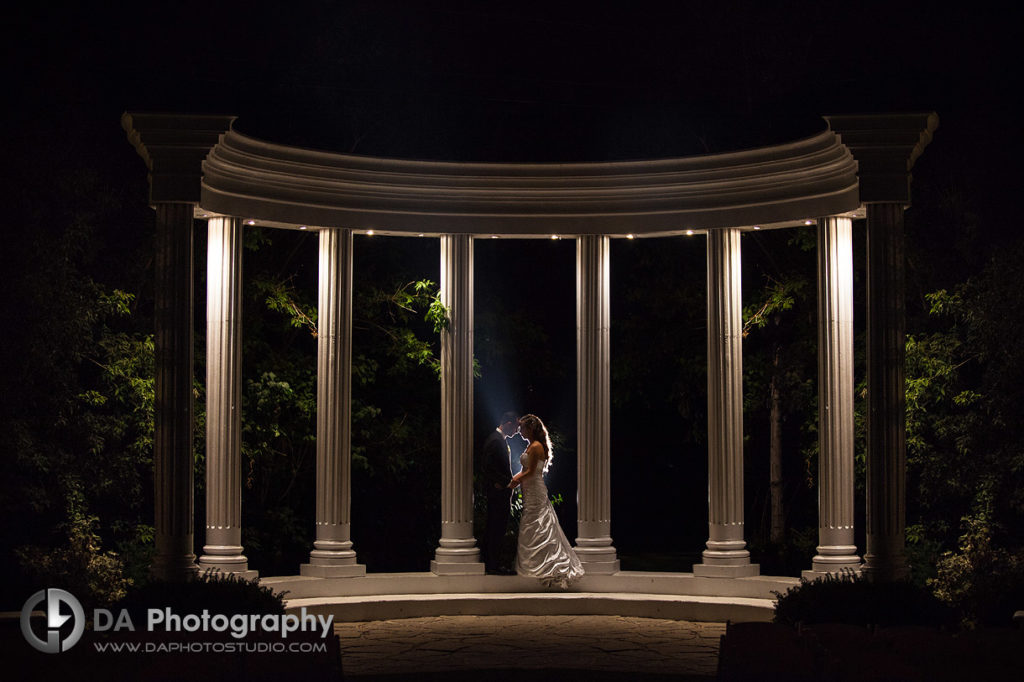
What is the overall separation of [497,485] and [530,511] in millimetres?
1777

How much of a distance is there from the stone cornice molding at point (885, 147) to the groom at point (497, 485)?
1436 centimetres

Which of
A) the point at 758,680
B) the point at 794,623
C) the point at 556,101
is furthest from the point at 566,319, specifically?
the point at 758,680

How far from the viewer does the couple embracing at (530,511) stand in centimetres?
4178

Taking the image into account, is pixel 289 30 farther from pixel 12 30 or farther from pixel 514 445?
pixel 514 445

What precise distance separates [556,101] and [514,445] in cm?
1676

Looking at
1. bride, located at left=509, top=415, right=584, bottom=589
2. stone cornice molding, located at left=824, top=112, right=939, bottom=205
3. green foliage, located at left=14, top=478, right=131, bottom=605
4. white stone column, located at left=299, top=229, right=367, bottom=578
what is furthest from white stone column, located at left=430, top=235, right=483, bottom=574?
stone cornice molding, located at left=824, top=112, right=939, bottom=205

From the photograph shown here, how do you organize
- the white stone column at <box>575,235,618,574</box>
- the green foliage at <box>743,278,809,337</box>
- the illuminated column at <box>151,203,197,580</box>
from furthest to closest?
the green foliage at <box>743,278,809,337</box>
the white stone column at <box>575,235,618,574</box>
the illuminated column at <box>151,203,197,580</box>

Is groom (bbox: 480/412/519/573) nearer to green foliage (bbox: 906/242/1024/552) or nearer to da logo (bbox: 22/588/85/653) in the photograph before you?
green foliage (bbox: 906/242/1024/552)

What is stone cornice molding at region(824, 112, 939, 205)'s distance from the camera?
118 ft

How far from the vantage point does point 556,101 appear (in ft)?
161

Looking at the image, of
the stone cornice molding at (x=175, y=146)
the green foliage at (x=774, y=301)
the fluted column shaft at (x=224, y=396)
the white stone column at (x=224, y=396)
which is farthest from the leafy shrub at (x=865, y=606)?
A: the green foliage at (x=774, y=301)

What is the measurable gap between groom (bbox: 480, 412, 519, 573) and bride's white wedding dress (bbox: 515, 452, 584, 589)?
1.10 metres

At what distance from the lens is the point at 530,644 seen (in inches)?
1344

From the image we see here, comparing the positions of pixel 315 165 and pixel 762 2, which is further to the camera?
pixel 762 2
